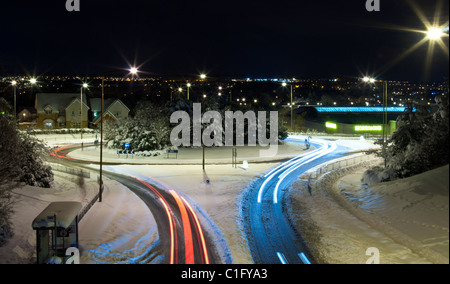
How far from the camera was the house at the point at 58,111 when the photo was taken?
228ft

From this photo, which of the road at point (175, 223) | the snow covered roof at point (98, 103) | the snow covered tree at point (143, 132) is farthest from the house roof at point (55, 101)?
the road at point (175, 223)

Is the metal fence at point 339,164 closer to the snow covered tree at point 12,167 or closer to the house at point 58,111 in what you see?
the snow covered tree at point 12,167

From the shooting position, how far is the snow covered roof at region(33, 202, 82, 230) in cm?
1197

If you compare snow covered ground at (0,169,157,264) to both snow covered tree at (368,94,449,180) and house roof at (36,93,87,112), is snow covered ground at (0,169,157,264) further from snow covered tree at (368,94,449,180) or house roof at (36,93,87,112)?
house roof at (36,93,87,112)

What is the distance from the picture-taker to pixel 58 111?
70.3 metres

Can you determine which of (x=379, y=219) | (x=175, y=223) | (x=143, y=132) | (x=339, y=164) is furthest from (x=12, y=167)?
(x=143, y=132)

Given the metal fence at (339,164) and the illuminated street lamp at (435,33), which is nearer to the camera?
the illuminated street lamp at (435,33)

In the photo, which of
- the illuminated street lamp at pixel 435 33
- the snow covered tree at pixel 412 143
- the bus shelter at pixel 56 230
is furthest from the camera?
the snow covered tree at pixel 412 143

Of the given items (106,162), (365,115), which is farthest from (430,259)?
(365,115)

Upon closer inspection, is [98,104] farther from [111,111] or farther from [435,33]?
[435,33]

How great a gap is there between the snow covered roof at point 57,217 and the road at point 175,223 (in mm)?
3245

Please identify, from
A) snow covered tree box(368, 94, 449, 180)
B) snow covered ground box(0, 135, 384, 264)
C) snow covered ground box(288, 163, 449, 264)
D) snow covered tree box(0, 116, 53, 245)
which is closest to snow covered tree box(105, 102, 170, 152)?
snow covered ground box(0, 135, 384, 264)

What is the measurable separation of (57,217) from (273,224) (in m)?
8.68

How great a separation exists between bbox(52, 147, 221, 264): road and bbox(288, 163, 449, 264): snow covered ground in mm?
3833
